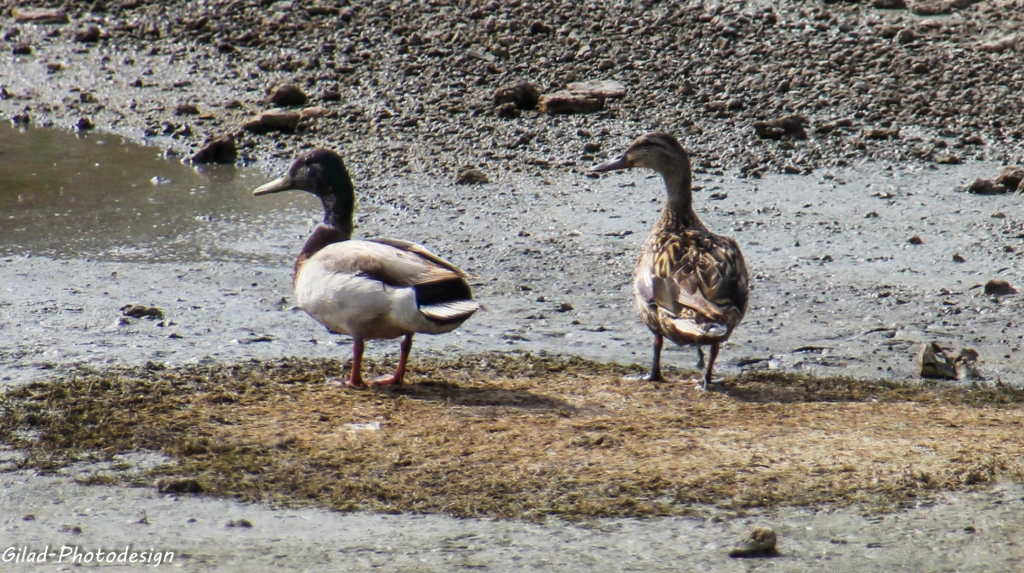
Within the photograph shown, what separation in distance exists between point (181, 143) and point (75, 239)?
3.52 meters

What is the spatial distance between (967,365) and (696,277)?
5.33 ft

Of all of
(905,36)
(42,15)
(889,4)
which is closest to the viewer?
(905,36)

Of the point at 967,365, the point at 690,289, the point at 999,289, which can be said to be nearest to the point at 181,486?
the point at 690,289

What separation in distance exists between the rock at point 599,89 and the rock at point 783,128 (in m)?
1.68

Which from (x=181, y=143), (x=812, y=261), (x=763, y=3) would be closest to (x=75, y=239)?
(x=181, y=143)

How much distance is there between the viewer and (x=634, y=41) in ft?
46.2

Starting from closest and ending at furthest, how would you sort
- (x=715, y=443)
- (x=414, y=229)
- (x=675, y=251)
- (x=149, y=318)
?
(x=715, y=443), (x=675, y=251), (x=149, y=318), (x=414, y=229)

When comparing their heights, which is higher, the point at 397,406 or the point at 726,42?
the point at 726,42

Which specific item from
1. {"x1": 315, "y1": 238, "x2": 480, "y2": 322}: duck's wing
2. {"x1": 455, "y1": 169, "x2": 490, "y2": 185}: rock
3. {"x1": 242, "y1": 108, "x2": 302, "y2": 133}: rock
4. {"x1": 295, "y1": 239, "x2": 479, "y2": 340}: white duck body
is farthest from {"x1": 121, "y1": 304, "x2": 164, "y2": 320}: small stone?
{"x1": 242, "y1": 108, "x2": 302, "y2": 133}: rock

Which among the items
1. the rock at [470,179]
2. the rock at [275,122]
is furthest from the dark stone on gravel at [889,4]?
the rock at [275,122]

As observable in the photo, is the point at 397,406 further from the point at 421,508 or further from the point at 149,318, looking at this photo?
the point at 149,318

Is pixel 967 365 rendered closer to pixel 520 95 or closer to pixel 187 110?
pixel 520 95

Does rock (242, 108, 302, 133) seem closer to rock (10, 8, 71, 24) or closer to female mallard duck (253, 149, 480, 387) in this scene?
rock (10, 8, 71, 24)

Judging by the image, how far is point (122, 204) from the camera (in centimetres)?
1111
